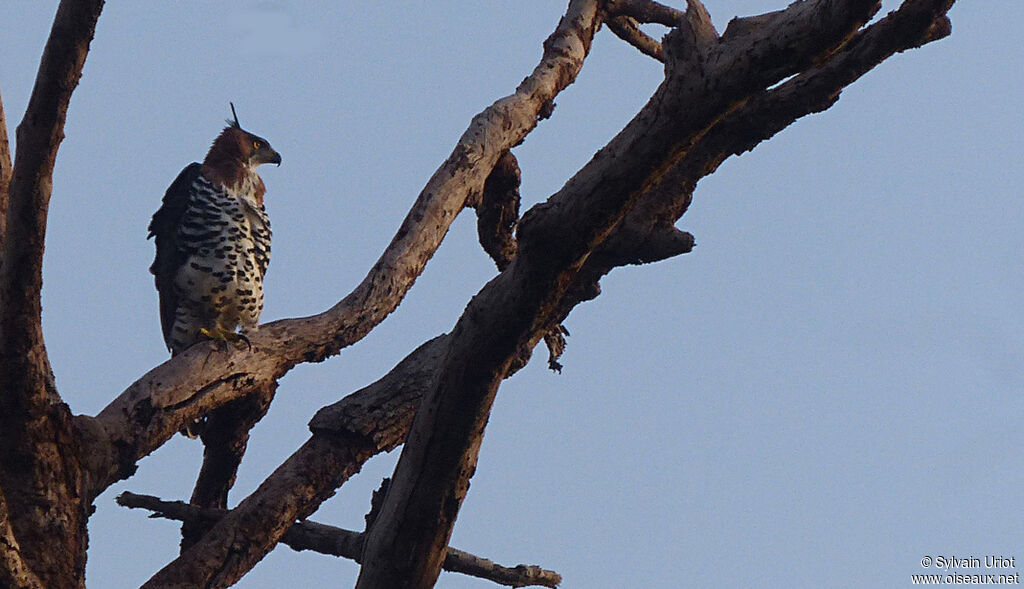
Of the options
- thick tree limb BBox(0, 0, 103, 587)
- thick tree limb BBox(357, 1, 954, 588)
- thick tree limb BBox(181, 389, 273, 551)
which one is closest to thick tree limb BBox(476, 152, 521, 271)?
thick tree limb BBox(181, 389, 273, 551)

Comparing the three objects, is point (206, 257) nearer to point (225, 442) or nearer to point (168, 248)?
point (168, 248)

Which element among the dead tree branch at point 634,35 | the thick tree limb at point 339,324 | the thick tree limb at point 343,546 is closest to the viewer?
the thick tree limb at point 339,324

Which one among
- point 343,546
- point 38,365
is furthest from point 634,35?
point 38,365

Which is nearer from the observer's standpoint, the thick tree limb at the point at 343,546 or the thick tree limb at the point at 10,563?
the thick tree limb at the point at 10,563

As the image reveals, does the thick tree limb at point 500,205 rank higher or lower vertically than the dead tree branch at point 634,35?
lower

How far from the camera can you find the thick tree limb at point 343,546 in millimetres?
4309

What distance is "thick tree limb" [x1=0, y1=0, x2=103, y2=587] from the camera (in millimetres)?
2836

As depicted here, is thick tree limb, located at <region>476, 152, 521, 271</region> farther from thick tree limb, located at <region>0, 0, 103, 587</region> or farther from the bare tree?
thick tree limb, located at <region>0, 0, 103, 587</region>

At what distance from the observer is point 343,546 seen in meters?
4.40

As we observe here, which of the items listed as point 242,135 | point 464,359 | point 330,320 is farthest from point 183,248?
point 464,359

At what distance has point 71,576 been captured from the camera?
326cm

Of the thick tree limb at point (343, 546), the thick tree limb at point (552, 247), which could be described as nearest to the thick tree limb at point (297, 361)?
the thick tree limb at point (343, 546)

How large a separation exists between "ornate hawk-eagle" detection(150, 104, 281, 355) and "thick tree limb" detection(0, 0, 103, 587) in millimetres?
2408

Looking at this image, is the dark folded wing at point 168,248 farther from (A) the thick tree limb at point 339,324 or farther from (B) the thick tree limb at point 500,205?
(B) the thick tree limb at point 500,205
